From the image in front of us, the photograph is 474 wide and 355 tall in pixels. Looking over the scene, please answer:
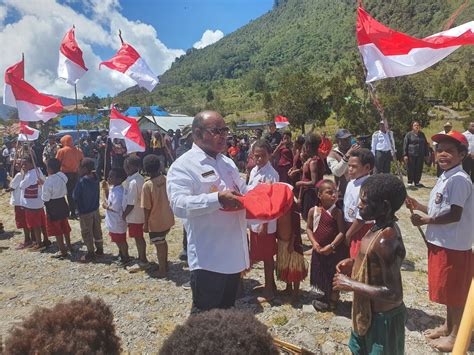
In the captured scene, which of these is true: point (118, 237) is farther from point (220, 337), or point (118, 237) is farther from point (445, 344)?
point (220, 337)

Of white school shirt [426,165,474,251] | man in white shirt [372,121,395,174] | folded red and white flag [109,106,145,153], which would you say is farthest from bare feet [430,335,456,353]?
man in white shirt [372,121,395,174]

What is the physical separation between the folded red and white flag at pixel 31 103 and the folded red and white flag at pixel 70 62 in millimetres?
→ 726

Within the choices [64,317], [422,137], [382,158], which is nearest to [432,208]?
[64,317]

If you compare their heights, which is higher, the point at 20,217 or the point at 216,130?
the point at 216,130

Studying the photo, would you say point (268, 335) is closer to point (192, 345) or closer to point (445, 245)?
point (192, 345)

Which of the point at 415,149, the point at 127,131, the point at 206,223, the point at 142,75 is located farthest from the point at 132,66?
the point at 415,149

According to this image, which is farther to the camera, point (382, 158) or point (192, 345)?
point (382, 158)

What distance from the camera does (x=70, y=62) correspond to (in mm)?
7906

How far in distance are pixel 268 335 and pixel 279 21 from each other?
195163mm

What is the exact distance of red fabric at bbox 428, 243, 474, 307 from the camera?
3266 millimetres

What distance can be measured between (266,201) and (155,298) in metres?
3.01

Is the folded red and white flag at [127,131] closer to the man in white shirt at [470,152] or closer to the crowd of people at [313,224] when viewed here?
the crowd of people at [313,224]

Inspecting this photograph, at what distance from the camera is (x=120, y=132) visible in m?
7.49

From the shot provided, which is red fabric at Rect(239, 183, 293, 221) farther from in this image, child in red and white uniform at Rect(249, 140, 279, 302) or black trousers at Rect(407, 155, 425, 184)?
black trousers at Rect(407, 155, 425, 184)
